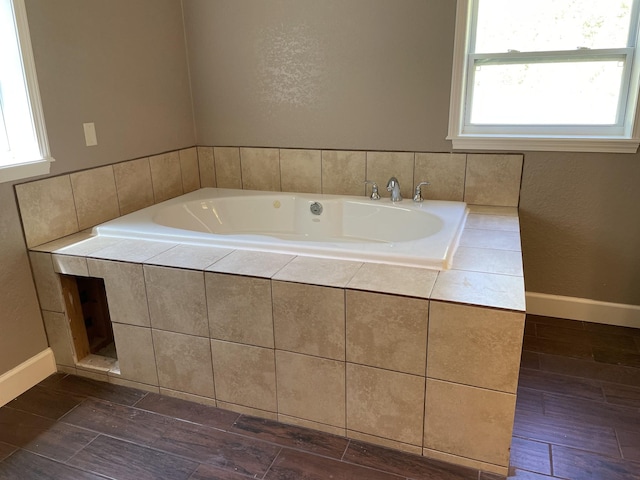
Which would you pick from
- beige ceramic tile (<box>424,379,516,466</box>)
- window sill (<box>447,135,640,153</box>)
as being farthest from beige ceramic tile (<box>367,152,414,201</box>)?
beige ceramic tile (<box>424,379,516,466</box>)

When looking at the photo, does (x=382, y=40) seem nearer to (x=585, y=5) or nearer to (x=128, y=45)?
(x=585, y=5)

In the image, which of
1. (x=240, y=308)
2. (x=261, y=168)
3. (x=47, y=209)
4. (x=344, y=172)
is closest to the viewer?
(x=240, y=308)

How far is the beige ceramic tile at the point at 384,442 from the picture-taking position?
5.34 ft

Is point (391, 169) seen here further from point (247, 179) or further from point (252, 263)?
point (252, 263)

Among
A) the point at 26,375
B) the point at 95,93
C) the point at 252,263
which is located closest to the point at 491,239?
the point at 252,263

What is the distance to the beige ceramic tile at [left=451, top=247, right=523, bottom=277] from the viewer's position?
1.71 metres

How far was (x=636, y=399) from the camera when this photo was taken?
1880 millimetres

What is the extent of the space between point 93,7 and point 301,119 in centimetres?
119

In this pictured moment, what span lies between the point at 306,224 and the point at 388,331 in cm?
136

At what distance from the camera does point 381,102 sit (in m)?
Result: 2.62

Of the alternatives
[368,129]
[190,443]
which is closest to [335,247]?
[190,443]

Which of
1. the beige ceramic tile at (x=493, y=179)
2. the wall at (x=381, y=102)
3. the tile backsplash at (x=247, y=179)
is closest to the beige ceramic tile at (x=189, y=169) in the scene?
the tile backsplash at (x=247, y=179)

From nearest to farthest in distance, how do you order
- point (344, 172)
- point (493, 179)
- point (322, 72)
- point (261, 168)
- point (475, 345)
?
1. point (475, 345)
2. point (493, 179)
3. point (322, 72)
4. point (344, 172)
5. point (261, 168)

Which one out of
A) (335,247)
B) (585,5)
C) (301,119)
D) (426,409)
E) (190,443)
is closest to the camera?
(426,409)
